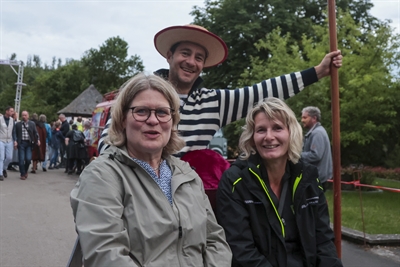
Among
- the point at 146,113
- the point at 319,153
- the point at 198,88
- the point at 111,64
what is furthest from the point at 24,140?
the point at 111,64

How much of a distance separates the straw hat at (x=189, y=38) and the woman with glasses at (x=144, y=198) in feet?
2.44

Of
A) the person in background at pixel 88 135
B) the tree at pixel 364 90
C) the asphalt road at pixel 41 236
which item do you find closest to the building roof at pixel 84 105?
the person in background at pixel 88 135

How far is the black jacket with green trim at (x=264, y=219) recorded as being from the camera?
8.57 feet

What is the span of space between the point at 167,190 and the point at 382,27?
37.4ft

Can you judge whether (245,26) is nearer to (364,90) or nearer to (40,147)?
(364,90)

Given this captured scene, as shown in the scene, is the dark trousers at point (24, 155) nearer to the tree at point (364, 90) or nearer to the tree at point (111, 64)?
the tree at point (364, 90)

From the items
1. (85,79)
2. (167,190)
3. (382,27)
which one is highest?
(85,79)

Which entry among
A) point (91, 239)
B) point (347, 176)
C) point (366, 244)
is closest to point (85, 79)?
point (347, 176)

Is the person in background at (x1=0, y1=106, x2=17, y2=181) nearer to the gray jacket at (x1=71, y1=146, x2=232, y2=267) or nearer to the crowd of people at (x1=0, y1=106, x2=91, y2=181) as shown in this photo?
the crowd of people at (x1=0, y1=106, x2=91, y2=181)

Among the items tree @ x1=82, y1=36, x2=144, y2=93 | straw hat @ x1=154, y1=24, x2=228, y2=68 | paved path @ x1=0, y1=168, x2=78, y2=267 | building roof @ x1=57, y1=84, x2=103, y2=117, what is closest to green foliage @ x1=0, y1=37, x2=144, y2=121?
tree @ x1=82, y1=36, x2=144, y2=93

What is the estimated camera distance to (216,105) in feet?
10.1

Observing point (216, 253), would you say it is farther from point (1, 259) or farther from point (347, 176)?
point (347, 176)

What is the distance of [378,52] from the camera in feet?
38.8

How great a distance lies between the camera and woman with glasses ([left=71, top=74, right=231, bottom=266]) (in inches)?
77.9
